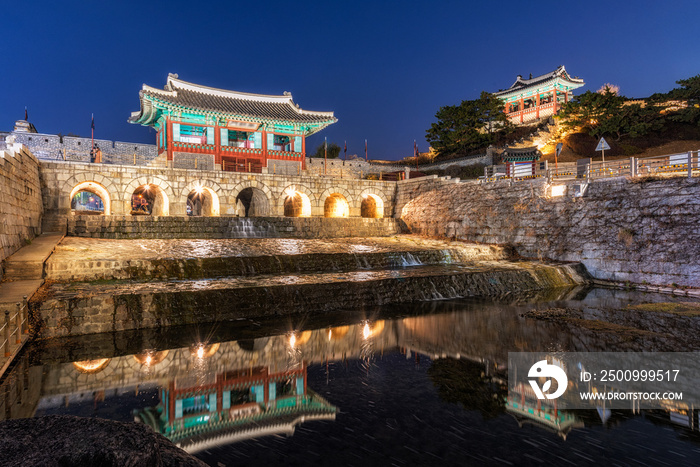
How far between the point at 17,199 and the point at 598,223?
70.8 ft

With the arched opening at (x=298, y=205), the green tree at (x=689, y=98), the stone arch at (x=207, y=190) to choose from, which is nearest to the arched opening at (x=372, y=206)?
the arched opening at (x=298, y=205)

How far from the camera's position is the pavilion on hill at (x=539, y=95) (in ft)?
144

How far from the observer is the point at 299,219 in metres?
20.4

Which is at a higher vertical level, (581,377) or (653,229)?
(653,229)

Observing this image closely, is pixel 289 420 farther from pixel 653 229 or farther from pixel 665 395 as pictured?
pixel 653 229

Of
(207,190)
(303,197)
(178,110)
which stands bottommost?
(303,197)

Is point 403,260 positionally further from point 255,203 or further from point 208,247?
point 255,203

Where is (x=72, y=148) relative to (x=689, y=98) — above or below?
below

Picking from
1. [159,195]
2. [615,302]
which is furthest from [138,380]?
[159,195]

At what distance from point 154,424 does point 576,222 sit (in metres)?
17.4

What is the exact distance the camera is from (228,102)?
98.2 feet

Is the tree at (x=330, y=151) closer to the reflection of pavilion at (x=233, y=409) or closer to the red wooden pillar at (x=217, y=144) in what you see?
the red wooden pillar at (x=217, y=144)

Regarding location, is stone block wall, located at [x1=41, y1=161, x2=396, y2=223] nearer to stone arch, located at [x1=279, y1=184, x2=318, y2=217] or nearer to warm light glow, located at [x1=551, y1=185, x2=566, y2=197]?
stone arch, located at [x1=279, y1=184, x2=318, y2=217]

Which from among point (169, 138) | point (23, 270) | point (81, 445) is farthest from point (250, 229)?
point (81, 445)
